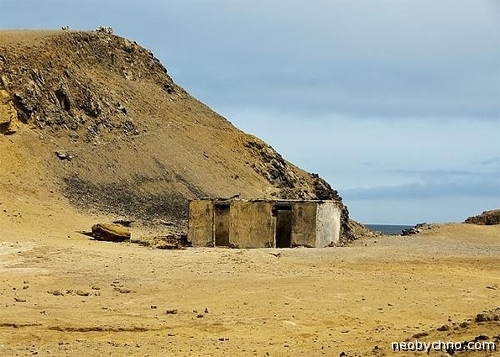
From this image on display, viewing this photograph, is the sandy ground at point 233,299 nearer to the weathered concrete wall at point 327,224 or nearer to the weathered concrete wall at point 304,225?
the weathered concrete wall at point 304,225

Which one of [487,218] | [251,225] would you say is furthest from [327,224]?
[487,218]

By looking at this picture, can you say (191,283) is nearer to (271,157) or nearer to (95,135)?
(95,135)

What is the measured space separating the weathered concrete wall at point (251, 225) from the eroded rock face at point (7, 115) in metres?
14.8

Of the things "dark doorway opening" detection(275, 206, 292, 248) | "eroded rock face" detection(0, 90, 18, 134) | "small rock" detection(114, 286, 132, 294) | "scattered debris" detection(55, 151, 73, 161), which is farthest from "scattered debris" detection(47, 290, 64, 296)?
"eroded rock face" detection(0, 90, 18, 134)

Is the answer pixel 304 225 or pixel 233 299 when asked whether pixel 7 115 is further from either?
pixel 233 299

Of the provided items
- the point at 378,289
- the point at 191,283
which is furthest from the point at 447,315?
the point at 191,283

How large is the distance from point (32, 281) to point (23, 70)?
83.8ft

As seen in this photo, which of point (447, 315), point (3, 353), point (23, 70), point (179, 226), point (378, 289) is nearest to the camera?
point (3, 353)

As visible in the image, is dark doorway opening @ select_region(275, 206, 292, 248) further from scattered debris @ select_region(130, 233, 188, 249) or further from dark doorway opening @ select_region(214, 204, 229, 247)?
scattered debris @ select_region(130, 233, 188, 249)

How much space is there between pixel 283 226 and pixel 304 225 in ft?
3.58

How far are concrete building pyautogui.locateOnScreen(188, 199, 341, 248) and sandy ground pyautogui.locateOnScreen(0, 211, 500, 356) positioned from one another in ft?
11.9

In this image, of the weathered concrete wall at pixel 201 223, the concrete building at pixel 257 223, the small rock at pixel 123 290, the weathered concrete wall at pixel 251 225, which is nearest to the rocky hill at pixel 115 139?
the weathered concrete wall at pixel 201 223

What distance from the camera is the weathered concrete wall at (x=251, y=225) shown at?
25.4 m

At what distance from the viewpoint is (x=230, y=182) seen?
43469mm
